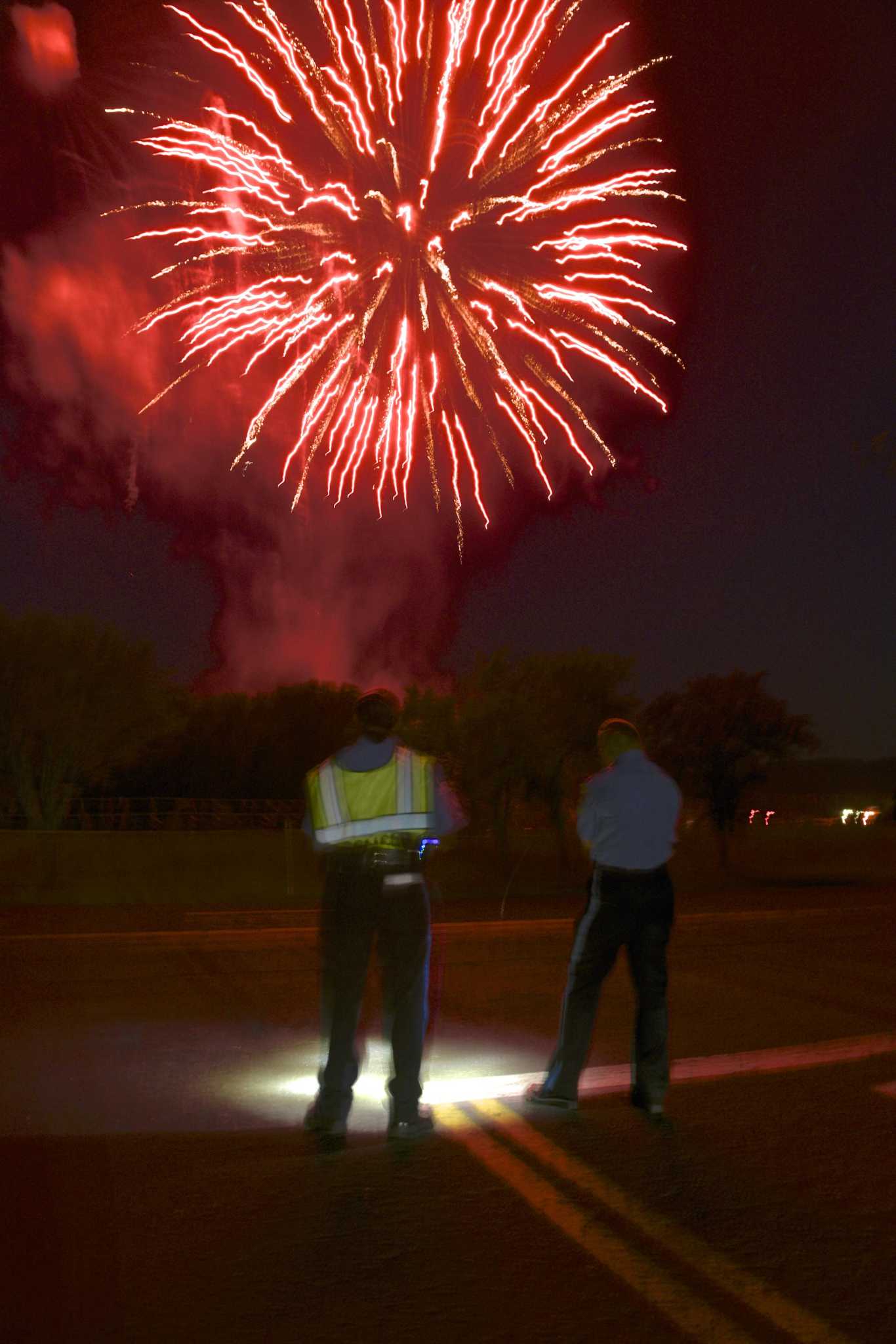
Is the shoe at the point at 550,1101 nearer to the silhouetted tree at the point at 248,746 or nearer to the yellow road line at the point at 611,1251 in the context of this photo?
the yellow road line at the point at 611,1251

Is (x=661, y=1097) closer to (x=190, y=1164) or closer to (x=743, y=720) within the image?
(x=190, y=1164)

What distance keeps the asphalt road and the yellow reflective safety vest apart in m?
1.23

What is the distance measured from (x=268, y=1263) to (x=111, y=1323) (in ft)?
1.79

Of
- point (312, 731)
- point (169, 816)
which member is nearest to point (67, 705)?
point (169, 816)

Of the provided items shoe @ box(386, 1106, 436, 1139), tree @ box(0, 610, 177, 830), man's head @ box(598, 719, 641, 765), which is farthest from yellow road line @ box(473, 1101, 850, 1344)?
tree @ box(0, 610, 177, 830)

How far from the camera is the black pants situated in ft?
17.3

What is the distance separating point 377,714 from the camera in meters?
5.53

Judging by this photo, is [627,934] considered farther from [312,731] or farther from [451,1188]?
[312,731]

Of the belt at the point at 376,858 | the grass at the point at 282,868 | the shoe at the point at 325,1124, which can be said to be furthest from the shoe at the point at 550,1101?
the grass at the point at 282,868

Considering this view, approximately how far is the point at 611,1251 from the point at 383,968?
167 centimetres

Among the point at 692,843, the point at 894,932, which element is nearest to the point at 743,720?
the point at 692,843

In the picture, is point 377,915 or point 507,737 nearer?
point 377,915

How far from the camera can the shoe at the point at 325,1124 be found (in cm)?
520

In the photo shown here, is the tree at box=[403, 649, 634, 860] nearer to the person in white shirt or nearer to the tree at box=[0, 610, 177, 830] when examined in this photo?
the tree at box=[0, 610, 177, 830]
